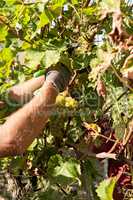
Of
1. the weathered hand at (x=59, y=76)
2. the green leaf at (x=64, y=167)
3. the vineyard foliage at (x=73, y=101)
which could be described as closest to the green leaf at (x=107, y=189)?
the vineyard foliage at (x=73, y=101)

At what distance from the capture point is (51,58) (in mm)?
1722

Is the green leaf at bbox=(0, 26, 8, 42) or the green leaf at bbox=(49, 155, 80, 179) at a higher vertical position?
the green leaf at bbox=(0, 26, 8, 42)

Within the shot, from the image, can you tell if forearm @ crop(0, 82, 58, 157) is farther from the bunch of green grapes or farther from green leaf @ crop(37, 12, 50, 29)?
green leaf @ crop(37, 12, 50, 29)

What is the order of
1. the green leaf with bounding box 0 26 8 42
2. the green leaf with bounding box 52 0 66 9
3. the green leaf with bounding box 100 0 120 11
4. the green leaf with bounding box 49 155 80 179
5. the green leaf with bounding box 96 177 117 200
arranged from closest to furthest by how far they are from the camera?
the green leaf with bounding box 100 0 120 11, the green leaf with bounding box 96 177 117 200, the green leaf with bounding box 52 0 66 9, the green leaf with bounding box 49 155 80 179, the green leaf with bounding box 0 26 8 42

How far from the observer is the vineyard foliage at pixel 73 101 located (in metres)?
1.54

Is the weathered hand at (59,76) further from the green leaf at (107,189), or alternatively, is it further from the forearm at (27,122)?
the green leaf at (107,189)

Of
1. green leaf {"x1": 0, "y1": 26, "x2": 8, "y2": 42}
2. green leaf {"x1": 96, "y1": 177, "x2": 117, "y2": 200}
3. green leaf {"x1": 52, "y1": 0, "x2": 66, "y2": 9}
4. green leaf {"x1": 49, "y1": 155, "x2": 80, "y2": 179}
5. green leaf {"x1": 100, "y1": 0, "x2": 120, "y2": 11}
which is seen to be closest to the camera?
green leaf {"x1": 100, "y1": 0, "x2": 120, "y2": 11}

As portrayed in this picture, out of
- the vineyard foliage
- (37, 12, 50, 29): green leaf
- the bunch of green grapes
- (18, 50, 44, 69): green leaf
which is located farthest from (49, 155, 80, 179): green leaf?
(37, 12, 50, 29): green leaf

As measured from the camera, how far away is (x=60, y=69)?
175 cm

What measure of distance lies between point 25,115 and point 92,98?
0.96 feet

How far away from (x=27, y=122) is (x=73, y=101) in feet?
0.63

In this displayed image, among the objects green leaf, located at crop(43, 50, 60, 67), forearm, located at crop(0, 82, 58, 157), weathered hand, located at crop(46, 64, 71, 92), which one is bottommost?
forearm, located at crop(0, 82, 58, 157)

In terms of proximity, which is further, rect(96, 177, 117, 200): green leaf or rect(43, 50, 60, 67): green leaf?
rect(43, 50, 60, 67): green leaf

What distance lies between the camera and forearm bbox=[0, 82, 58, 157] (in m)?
1.59
